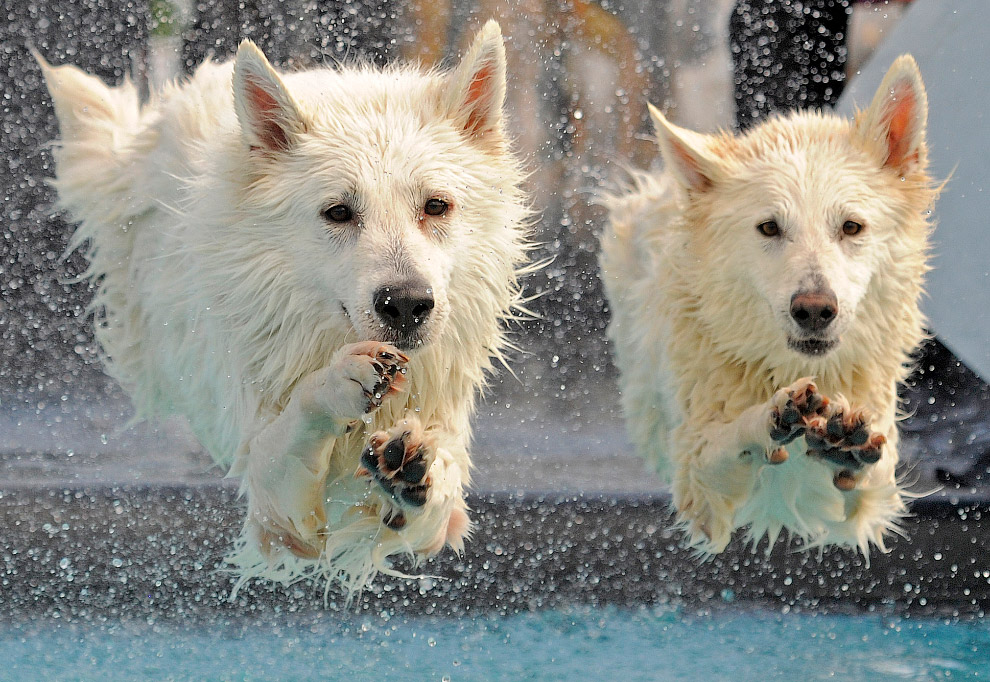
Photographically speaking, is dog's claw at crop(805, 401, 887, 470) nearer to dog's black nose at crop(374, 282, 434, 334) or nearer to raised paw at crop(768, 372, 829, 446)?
raised paw at crop(768, 372, 829, 446)

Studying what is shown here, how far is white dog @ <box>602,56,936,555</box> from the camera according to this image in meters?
3.68

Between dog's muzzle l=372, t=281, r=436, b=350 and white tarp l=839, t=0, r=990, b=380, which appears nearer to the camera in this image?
dog's muzzle l=372, t=281, r=436, b=350

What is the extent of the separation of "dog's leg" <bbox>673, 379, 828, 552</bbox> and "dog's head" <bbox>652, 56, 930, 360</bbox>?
335 mm

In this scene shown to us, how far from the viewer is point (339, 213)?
3.29m

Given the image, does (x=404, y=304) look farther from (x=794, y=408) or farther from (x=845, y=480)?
(x=845, y=480)

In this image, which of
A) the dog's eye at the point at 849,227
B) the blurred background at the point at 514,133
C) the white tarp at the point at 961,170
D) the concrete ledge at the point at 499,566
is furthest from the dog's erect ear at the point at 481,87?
the white tarp at the point at 961,170

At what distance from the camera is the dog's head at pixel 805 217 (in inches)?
143

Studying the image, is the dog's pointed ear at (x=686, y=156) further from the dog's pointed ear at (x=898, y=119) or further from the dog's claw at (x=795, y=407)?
the dog's claw at (x=795, y=407)

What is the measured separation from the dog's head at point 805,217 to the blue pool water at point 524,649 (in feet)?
4.15

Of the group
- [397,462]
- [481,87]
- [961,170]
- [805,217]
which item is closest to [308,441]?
[397,462]

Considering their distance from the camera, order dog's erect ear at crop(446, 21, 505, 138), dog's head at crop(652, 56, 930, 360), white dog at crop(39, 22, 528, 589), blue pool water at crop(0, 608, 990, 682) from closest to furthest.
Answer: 1. white dog at crop(39, 22, 528, 589)
2. dog's erect ear at crop(446, 21, 505, 138)
3. dog's head at crop(652, 56, 930, 360)
4. blue pool water at crop(0, 608, 990, 682)

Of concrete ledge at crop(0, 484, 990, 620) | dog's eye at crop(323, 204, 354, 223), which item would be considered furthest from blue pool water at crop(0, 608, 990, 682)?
dog's eye at crop(323, 204, 354, 223)

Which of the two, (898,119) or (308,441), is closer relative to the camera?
(308,441)

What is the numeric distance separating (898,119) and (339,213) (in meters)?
1.90
